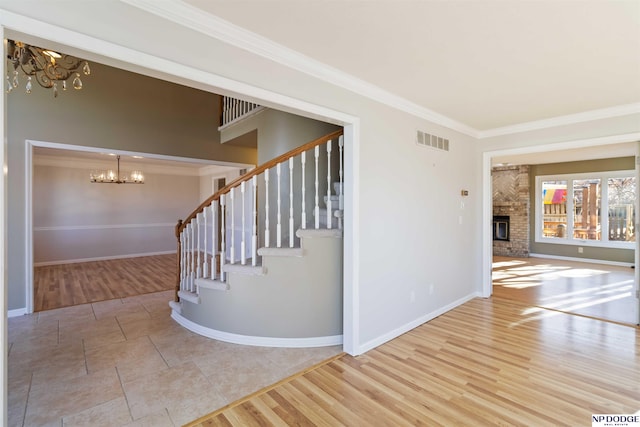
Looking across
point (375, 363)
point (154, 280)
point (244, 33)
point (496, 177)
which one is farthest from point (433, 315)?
point (496, 177)

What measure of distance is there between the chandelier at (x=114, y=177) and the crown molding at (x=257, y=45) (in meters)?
6.42

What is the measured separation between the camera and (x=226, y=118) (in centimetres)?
591

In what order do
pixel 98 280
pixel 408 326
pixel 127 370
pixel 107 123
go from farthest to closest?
pixel 98 280, pixel 107 123, pixel 408 326, pixel 127 370

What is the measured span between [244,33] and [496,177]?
28.0 feet

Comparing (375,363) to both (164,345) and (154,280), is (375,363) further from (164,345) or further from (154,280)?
(154,280)

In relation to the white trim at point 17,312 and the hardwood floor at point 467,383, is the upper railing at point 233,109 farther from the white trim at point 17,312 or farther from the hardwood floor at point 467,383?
the hardwood floor at point 467,383

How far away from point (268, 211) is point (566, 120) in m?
3.93

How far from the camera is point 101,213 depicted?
767cm

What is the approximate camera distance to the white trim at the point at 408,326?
2.91 meters

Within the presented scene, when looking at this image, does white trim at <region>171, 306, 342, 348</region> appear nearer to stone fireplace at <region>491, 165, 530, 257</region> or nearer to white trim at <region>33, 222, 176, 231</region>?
white trim at <region>33, 222, 176, 231</region>

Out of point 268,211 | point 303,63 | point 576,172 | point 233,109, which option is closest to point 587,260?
point 576,172

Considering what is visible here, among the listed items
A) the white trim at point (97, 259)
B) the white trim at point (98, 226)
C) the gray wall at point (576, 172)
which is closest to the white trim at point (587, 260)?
the gray wall at point (576, 172)

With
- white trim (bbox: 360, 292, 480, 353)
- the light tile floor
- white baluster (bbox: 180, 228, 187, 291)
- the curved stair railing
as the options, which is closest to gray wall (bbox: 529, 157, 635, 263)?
white trim (bbox: 360, 292, 480, 353)

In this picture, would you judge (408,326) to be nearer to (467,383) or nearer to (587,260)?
(467,383)
